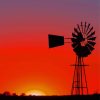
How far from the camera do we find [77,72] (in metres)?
34.7

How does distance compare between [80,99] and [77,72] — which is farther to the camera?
[77,72]

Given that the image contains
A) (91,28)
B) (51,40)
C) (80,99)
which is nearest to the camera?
(80,99)

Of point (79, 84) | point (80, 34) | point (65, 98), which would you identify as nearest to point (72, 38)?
point (80, 34)

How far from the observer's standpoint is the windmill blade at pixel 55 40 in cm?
3345

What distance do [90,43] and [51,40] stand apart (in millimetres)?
3867

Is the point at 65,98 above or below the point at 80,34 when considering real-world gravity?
below

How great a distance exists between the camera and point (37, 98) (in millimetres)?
26547

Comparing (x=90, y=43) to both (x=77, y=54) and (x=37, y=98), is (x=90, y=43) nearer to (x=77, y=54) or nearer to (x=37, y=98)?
(x=77, y=54)

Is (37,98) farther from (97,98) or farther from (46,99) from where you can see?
(97,98)

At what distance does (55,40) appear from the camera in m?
33.9

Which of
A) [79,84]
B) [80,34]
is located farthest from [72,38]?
[79,84]

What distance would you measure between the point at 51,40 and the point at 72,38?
2.42 metres

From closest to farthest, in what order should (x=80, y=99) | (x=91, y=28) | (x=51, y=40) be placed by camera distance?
(x=80, y=99), (x=51, y=40), (x=91, y=28)

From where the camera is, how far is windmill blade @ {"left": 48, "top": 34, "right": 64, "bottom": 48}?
33.4m
